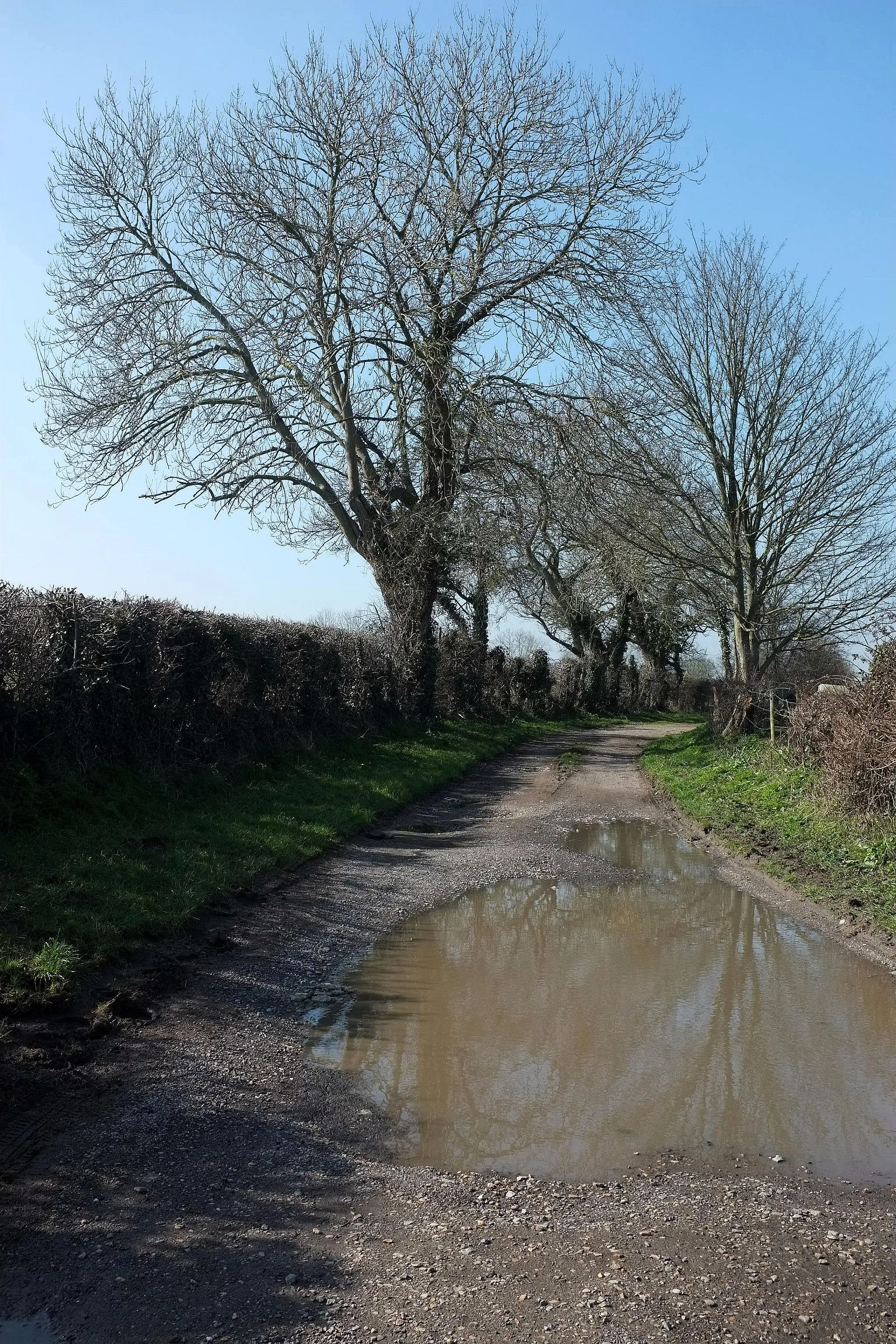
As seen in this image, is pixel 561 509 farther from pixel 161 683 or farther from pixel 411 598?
pixel 161 683

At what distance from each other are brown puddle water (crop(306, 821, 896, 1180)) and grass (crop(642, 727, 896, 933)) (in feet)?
3.12

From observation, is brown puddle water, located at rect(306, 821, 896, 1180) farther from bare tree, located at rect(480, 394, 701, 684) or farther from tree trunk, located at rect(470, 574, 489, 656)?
tree trunk, located at rect(470, 574, 489, 656)

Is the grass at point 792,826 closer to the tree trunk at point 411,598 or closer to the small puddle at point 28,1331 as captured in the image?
the tree trunk at point 411,598

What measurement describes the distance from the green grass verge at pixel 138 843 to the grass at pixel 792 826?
483cm

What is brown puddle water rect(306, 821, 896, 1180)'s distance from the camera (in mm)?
4770

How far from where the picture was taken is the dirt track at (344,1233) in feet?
10.9

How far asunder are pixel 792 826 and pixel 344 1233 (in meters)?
9.53

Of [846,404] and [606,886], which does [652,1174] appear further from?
[846,404]

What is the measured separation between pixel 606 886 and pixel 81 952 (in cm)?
534

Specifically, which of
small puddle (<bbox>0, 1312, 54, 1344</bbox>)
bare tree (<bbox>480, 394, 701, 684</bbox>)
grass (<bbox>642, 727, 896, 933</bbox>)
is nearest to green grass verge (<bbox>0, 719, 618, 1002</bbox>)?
small puddle (<bbox>0, 1312, 54, 1344</bbox>)

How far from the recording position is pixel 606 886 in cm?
991

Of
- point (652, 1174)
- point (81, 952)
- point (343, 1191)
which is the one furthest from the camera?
point (81, 952)

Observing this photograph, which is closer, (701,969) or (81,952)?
(81,952)

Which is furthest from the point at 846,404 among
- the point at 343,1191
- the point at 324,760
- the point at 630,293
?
the point at 343,1191
